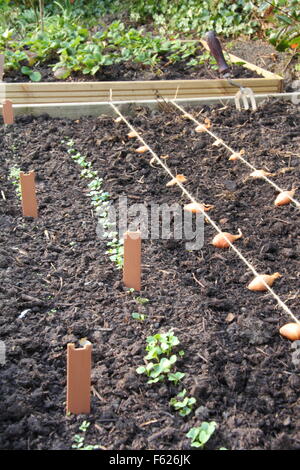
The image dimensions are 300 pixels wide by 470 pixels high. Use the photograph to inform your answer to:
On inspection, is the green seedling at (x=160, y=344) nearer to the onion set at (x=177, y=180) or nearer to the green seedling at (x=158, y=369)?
the green seedling at (x=158, y=369)

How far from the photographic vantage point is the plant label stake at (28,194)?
2.79 meters

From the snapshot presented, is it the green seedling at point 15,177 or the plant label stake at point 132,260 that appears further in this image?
the green seedling at point 15,177

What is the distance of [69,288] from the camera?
2.35 metres

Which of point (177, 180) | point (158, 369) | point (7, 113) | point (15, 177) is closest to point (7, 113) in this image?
point (7, 113)

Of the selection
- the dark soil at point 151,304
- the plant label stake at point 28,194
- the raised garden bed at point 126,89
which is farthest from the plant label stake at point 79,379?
the raised garden bed at point 126,89

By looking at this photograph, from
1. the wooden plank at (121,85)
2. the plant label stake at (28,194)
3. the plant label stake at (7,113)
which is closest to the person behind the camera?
the plant label stake at (28,194)

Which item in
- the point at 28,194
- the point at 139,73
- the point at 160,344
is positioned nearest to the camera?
the point at 160,344

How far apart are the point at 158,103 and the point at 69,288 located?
234 centimetres

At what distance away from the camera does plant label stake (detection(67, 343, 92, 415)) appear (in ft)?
5.30

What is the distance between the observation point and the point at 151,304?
88.2 inches

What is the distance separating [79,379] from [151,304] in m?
0.63

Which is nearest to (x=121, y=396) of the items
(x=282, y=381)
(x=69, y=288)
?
(x=282, y=381)

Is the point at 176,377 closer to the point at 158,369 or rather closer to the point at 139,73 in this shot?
the point at 158,369

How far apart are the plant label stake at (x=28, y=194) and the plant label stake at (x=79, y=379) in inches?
52.9
